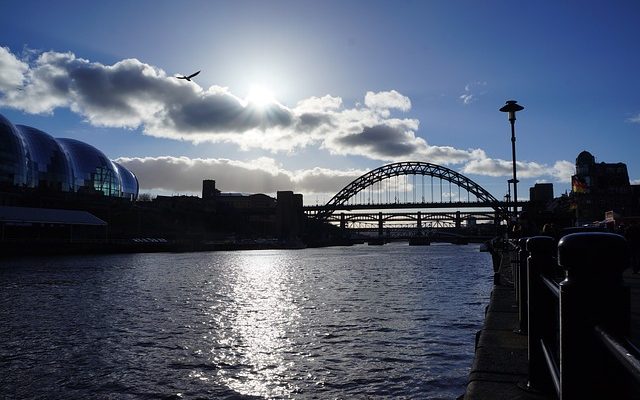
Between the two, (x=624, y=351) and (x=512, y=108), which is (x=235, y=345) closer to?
(x=624, y=351)

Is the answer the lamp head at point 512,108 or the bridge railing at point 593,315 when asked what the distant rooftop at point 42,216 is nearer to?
the lamp head at point 512,108

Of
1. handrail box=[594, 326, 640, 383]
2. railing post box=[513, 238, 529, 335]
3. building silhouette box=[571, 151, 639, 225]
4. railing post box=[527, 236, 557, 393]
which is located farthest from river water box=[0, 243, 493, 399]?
building silhouette box=[571, 151, 639, 225]

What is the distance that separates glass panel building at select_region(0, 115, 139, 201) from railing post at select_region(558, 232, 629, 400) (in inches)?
3445

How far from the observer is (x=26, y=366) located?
32.8ft

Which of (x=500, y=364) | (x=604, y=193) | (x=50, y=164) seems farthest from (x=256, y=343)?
(x=604, y=193)

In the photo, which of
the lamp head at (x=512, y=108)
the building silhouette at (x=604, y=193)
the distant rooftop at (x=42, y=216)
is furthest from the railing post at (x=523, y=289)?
the building silhouette at (x=604, y=193)

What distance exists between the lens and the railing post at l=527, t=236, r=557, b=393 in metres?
3.87

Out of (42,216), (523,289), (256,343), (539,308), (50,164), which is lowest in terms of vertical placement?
(256,343)

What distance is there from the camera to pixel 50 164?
297 ft

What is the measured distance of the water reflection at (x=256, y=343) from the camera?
8945 millimetres

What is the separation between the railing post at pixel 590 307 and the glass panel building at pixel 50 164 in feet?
287

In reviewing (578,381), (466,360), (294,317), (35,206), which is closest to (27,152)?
(35,206)

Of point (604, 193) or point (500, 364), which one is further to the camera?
point (604, 193)

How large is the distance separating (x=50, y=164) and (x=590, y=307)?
10027 cm
